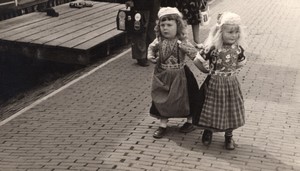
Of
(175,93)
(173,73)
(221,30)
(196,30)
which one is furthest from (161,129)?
(196,30)

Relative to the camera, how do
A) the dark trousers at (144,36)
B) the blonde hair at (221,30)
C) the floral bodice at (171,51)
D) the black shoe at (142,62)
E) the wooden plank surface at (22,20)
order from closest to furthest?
the blonde hair at (221,30) < the floral bodice at (171,51) < the dark trousers at (144,36) < the black shoe at (142,62) < the wooden plank surface at (22,20)

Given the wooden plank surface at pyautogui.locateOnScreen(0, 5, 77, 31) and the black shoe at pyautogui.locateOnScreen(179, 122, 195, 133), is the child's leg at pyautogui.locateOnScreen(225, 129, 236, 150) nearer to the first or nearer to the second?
the black shoe at pyautogui.locateOnScreen(179, 122, 195, 133)

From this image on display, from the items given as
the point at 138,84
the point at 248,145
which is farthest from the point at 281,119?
the point at 138,84

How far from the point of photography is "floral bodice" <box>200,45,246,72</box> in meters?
4.92

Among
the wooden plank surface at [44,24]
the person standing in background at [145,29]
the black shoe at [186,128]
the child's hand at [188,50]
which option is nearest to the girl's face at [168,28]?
the child's hand at [188,50]

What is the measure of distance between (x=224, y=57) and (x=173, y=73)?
617 millimetres

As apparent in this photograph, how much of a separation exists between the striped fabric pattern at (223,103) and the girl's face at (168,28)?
638 millimetres

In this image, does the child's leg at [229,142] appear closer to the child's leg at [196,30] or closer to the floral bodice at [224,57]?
the floral bodice at [224,57]

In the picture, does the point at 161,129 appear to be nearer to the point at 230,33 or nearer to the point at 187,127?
the point at 187,127

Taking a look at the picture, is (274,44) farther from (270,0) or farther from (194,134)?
(270,0)

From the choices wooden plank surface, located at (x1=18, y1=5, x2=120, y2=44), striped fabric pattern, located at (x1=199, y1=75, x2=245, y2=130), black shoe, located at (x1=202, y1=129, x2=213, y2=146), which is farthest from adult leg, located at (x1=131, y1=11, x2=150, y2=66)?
striped fabric pattern, located at (x1=199, y1=75, x2=245, y2=130)

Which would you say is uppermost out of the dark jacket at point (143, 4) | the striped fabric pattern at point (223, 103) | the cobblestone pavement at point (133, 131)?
the dark jacket at point (143, 4)

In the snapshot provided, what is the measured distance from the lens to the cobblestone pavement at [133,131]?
194 inches

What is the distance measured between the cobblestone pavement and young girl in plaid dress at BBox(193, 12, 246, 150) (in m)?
0.40
